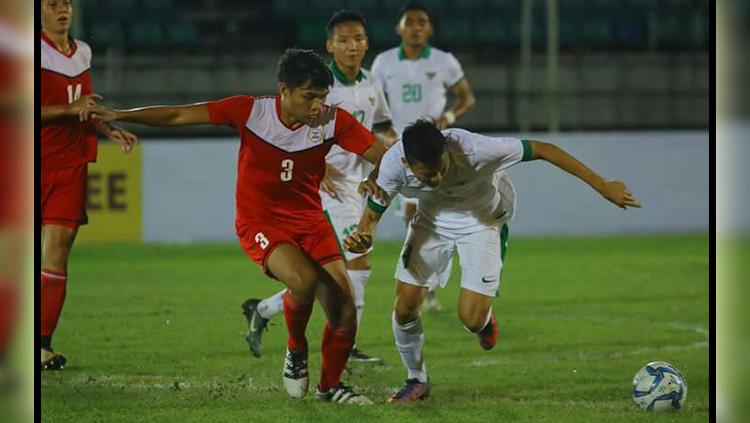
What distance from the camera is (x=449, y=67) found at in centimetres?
876

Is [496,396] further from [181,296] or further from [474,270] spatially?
[181,296]

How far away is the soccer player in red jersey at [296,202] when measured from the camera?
508cm

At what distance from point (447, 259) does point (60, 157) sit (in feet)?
6.32

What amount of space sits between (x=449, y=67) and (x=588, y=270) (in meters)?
2.67

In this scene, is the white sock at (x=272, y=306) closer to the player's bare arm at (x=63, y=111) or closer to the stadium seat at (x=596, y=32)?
the player's bare arm at (x=63, y=111)

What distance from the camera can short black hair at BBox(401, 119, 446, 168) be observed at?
475 cm

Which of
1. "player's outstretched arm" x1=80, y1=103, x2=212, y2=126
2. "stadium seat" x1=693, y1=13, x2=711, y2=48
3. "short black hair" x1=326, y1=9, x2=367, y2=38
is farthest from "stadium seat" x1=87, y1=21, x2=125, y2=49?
"player's outstretched arm" x1=80, y1=103, x2=212, y2=126

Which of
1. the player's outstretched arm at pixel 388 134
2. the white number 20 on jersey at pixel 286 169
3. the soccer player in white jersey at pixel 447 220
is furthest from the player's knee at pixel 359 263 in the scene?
the white number 20 on jersey at pixel 286 169

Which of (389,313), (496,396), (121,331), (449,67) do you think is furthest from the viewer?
(449,67)

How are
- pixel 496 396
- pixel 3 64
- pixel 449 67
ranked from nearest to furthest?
pixel 3 64, pixel 496 396, pixel 449 67

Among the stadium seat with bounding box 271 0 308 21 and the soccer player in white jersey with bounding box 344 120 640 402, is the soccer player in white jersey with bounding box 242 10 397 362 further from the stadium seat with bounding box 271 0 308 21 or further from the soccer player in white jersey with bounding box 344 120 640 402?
the stadium seat with bounding box 271 0 308 21

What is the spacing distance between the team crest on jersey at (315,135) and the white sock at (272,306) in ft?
3.85

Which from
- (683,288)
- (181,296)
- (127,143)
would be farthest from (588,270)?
(127,143)

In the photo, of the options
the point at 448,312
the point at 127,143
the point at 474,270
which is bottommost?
the point at 448,312
